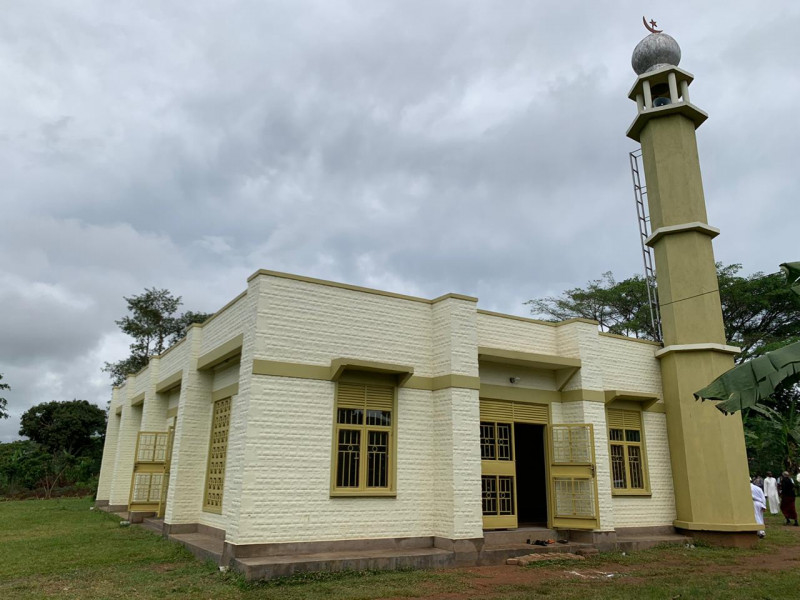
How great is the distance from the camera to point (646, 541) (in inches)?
497

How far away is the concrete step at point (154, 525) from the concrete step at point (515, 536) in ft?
23.7

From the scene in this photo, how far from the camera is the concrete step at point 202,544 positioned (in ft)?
33.2

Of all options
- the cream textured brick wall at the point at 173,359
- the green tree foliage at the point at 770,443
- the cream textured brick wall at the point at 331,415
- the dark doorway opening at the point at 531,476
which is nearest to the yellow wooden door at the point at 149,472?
the cream textured brick wall at the point at 173,359

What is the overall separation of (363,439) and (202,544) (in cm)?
353

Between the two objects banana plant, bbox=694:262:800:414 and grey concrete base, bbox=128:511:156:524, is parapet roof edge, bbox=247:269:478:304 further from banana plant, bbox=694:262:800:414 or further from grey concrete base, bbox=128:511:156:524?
grey concrete base, bbox=128:511:156:524

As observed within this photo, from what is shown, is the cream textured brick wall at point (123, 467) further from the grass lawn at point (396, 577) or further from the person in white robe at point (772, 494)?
the person in white robe at point (772, 494)

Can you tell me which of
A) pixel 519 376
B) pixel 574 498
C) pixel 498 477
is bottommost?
pixel 574 498

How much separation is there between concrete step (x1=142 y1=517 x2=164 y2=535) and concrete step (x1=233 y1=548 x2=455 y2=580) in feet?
17.8

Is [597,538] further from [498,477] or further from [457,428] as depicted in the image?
[457,428]

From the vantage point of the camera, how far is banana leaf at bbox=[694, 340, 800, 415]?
8039 millimetres

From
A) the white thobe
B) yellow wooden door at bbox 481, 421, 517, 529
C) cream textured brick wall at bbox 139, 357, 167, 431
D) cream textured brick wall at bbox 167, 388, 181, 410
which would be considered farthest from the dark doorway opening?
cream textured brick wall at bbox 139, 357, 167, 431

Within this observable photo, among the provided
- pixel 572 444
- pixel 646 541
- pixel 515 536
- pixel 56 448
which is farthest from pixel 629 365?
pixel 56 448

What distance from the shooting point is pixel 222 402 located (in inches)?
520

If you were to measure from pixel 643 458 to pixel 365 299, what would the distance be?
7772 millimetres
